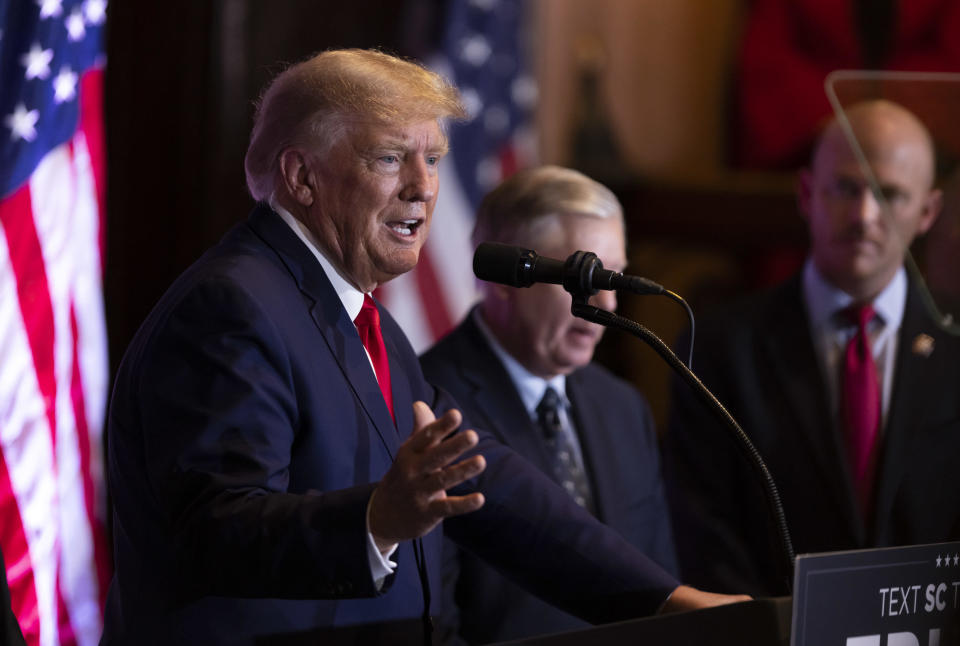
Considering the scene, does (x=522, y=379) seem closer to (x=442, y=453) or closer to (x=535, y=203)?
(x=535, y=203)

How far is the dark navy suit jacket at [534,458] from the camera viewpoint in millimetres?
1979

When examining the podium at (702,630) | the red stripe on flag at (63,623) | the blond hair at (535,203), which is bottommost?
the red stripe on flag at (63,623)

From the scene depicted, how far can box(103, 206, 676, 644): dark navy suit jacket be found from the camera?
1.30 m

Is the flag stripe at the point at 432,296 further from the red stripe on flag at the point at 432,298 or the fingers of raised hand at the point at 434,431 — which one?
the fingers of raised hand at the point at 434,431

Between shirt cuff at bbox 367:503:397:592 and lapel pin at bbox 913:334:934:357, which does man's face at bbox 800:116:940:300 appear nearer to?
lapel pin at bbox 913:334:934:357

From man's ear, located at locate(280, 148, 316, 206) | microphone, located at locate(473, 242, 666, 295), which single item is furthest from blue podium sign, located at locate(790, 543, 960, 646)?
man's ear, located at locate(280, 148, 316, 206)

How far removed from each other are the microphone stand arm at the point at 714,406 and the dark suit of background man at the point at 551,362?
0.62 metres

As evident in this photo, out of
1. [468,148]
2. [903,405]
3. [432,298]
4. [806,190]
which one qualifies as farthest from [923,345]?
[468,148]

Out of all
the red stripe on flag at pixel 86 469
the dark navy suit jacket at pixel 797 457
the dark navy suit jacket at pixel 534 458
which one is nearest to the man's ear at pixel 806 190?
the dark navy suit jacket at pixel 797 457

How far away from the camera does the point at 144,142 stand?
3885 millimetres

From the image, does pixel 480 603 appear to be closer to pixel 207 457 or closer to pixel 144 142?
pixel 207 457

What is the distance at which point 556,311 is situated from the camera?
2162mm

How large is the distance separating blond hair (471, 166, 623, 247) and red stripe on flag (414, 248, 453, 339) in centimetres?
187

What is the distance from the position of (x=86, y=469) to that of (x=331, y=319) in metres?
0.89
